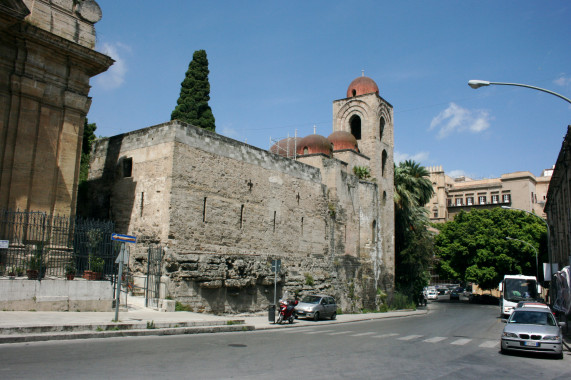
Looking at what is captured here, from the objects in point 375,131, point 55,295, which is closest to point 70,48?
point 55,295

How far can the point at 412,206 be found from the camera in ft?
139

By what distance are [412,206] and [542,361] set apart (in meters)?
30.5

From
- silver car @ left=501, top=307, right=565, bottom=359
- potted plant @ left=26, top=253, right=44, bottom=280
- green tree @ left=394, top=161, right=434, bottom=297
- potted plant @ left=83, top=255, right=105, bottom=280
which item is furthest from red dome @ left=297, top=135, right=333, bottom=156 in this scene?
potted plant @ left=26, top=253, right=44, bottom=280

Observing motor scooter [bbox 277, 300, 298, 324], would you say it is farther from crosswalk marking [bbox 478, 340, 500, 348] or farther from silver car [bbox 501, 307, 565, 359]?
silver car [bbox 501, 307, 565, 359]

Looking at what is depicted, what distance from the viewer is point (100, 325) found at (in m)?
13.0

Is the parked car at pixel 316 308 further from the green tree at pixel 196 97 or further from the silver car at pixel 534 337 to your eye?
the green tree at pixel 196 97

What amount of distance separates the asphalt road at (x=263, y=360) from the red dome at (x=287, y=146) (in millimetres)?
23053

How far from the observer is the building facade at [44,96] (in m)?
17.7

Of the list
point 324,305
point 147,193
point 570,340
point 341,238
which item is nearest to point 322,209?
point 341,238

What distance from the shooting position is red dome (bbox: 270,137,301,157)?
3666cm

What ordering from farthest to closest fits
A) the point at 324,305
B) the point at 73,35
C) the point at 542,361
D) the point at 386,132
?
1. the point at 386,132
2. the point at 324,305
3. the point at 73,35
4. the point at 542,361

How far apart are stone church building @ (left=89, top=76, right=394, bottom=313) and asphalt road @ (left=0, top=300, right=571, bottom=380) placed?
23.2 feet

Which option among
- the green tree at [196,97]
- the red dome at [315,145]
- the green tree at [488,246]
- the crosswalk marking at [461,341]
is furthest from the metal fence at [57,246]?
the green tree at [488,246]

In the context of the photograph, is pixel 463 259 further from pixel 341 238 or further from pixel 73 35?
pixel 73 35
